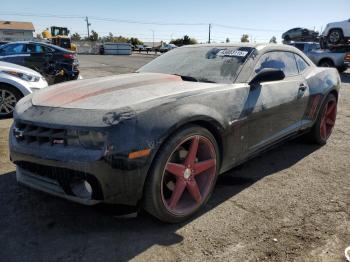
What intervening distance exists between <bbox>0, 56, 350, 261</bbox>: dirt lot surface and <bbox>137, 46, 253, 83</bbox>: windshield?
3.59 ft

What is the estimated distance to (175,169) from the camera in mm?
2596

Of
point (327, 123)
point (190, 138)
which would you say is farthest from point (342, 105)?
point (190, 138)

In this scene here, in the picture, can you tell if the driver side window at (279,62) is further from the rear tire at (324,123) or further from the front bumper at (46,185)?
the front bumper at (46,185)

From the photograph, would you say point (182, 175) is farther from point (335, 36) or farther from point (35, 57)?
point (335, 36)

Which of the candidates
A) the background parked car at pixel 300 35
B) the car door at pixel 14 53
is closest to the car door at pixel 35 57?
the car door at pixel 14 53

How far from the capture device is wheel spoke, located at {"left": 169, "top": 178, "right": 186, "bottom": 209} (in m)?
2.65

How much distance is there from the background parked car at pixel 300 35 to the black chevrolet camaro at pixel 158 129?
26.1 m

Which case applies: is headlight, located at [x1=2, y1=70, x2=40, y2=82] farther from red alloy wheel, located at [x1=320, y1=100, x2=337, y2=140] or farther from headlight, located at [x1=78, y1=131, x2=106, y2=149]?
red alloy wheel, located at [x1=320, y1=100, x2=337, y2=140]

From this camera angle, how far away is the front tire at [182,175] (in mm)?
2424

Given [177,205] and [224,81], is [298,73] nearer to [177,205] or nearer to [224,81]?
[224,81]

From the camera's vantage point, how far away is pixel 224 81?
321cm

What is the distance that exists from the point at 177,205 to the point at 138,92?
0.95 meters

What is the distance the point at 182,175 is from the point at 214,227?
474mm

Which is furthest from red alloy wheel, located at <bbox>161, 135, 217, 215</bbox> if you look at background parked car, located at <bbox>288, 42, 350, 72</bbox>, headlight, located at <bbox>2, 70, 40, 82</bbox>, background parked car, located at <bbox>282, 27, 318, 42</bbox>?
background parked car, located at <bbox>282, 27, 318, 42</bbox>
